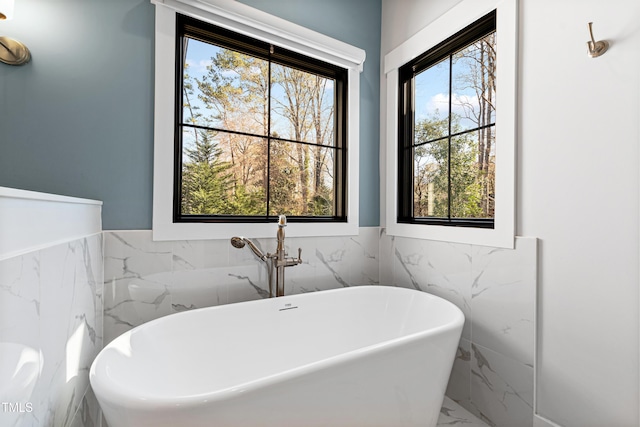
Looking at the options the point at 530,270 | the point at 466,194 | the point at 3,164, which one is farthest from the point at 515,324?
the point at 3,164

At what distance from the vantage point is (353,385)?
95cm

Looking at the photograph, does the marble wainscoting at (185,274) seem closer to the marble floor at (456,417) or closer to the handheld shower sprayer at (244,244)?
the handheld shower sprayer at (244,244)

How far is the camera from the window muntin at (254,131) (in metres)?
1.64

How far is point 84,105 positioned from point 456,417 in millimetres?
2272

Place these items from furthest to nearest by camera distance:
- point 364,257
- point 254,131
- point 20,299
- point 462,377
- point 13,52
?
point 364,257 → point 254,131 → point 462,377 → point 13,52 → point 20,299

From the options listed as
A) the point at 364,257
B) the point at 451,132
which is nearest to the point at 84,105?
the point at 364,257

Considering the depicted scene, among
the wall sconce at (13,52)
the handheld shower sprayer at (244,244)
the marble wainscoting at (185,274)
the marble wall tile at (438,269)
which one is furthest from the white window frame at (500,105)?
the wall sconce at (13,52)

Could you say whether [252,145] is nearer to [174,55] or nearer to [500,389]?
[174,55]

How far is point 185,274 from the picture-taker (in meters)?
1.53

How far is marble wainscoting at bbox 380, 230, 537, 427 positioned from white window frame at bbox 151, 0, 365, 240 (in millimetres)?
696

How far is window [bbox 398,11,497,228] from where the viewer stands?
1590 millimetres

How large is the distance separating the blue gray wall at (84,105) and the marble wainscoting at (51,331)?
257mm

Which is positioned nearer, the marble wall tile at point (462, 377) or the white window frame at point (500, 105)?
the white window frame at point (500, 105)

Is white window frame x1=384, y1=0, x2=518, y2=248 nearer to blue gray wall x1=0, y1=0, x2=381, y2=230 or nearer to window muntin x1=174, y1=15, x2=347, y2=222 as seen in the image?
window muntin x1=174, y1=15, x2=347, y2=222
